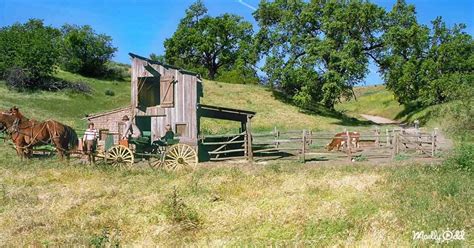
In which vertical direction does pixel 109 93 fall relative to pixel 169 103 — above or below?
above

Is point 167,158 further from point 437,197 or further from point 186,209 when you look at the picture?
point 437,197

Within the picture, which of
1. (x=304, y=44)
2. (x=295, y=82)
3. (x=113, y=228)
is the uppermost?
(x=304, y=44)

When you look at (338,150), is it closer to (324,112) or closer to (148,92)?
(148,92)

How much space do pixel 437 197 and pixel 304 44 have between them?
41.5m

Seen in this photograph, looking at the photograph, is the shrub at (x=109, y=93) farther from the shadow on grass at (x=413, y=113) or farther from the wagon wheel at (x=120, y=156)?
the wagon wheel at (x=120, y=156)

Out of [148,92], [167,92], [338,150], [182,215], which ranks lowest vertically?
[182,215]

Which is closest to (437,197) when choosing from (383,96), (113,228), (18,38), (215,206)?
(215,206)

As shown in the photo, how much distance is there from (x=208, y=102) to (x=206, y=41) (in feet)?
62.2

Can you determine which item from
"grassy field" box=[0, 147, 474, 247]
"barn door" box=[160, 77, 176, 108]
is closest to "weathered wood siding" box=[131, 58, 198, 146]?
"barn door" box=[160, 77, 176, 108]

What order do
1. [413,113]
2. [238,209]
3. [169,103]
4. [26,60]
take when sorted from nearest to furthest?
[238,209] < [169,103] < [26,60] < [413,113]

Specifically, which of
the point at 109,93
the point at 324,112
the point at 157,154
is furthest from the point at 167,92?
the point at 324,112

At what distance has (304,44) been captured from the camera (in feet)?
163

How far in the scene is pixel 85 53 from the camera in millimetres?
56750

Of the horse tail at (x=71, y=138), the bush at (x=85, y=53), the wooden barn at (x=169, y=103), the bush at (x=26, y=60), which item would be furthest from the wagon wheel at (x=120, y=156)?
the bush at (x=85, y=53)
